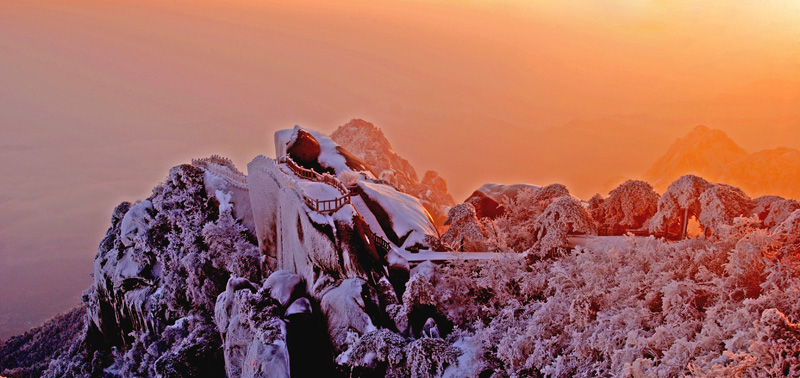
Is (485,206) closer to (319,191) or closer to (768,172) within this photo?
Result: (319,191)

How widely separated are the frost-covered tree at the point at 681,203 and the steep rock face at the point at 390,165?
1432 inches

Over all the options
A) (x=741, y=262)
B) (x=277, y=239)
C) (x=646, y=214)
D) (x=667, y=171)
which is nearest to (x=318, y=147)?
(x=277, y=239)

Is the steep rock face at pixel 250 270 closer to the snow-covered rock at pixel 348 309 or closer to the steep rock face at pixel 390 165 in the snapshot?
the snow-covered rock at pixel 348 309

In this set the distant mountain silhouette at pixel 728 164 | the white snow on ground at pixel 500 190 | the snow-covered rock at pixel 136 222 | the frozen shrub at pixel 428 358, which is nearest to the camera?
the frozen shrub at pixel 428 358

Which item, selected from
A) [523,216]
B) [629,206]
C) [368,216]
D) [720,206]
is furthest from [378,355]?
[629,206]

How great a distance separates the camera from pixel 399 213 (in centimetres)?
2920

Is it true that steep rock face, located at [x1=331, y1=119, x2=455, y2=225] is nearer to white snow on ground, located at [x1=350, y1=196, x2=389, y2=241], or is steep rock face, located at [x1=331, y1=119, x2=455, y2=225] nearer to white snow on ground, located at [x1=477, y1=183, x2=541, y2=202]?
white snow on ground, located at [x1=477, y1=183, x2=541, y2=202]

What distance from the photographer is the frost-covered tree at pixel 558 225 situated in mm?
23922

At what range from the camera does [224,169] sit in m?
37.1

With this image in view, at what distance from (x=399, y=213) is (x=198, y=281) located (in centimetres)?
1356

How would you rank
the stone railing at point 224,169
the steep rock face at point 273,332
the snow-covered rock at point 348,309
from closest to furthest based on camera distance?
the steep rock face at point 273,332, the snow-covered rock at point 348,309, the stone railing at point 224,169

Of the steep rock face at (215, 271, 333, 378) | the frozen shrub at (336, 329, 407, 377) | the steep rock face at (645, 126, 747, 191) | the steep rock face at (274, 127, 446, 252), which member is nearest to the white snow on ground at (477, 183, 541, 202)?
the steep rock face at (274, 127, 446, 252)

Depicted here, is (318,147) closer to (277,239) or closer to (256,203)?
(256,203)

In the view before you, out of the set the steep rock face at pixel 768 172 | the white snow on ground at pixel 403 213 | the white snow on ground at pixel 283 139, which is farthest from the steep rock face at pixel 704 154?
the white snow on ground at pixel 283 139
